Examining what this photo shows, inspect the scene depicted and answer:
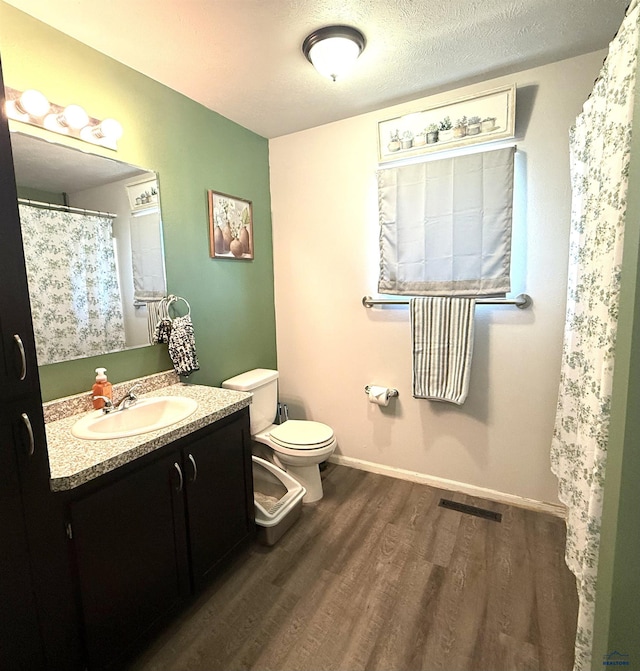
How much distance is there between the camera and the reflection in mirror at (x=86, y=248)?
1503 mm

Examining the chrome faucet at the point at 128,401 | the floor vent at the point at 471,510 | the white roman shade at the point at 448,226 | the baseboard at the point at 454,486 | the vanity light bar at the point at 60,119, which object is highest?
the vanity light bar at the point at 60,119

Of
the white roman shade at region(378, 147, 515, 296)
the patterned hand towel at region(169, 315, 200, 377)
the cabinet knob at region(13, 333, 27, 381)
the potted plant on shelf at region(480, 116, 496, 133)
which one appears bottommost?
the patterned hand towel at region(169, 315, 200, 377)

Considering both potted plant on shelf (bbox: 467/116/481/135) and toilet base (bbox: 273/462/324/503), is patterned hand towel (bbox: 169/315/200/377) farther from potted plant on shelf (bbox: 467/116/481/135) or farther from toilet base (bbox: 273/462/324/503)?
potted plant on shelf (bbox: 467/116/481/135)

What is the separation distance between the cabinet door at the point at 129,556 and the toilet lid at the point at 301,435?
0.83 metres

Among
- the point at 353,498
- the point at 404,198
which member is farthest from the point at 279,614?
the point at 404,198

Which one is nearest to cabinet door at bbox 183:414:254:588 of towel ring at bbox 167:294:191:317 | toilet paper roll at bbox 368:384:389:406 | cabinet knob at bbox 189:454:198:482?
cabinet knob at bbox 189:454:198:482

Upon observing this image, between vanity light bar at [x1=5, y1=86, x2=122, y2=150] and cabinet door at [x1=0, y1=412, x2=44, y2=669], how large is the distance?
1.20 metres

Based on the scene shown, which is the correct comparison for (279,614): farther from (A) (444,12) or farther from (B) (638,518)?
(A) (444,12)

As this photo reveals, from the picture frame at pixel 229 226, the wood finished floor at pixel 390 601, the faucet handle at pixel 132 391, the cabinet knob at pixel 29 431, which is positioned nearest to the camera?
the cabinet knob at pixel 29 431

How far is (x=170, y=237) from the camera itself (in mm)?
2033

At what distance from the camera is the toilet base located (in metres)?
2.32

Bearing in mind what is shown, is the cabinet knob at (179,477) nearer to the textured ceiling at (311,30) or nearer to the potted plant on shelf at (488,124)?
the textured ceiling at (311,30)

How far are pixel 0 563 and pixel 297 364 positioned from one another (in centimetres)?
208

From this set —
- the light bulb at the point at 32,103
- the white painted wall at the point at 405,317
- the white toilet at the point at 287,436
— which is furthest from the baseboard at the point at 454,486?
the light bulb at the point at 32,103
